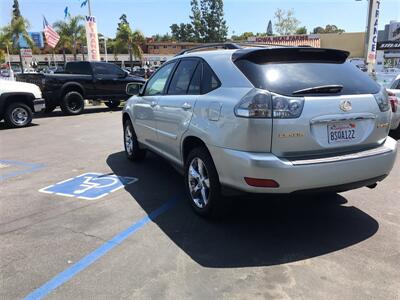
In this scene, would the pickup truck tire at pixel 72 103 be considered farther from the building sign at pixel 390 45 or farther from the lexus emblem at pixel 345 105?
the building sign at pixel 390 45

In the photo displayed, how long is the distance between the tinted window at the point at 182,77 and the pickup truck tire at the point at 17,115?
26.7ft

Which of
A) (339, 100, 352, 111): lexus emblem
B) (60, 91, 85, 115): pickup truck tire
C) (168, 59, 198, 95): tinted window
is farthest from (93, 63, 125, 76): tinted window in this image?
(339, 100, 352, 111): lexus emblem

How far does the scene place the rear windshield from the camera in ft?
11.6

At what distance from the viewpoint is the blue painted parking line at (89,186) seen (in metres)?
5.29

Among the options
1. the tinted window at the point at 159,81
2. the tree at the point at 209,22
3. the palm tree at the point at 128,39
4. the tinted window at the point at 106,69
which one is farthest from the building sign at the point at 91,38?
the tree at the point at 209,22

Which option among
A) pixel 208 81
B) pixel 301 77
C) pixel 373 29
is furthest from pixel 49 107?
pixel 373 29

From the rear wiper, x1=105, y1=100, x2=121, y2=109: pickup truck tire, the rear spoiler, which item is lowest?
x1=105, y1=100, x2=121, y2=109: pickup truck tire

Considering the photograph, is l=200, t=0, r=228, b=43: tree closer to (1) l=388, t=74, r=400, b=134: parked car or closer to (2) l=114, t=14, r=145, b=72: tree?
(2) l=114, t=14, r=145, b=72: tree

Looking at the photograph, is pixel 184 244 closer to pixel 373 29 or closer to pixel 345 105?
pixel 345 105

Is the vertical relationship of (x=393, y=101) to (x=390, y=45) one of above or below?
below

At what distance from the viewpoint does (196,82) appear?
447cm

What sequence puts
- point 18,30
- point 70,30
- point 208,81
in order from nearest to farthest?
point 208,81 < point 18,30 < point 70,30

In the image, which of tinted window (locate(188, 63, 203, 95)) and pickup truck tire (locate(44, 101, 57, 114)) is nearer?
tinted window (locate(188, 63, 203, 95))

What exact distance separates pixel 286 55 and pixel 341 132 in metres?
0.91
